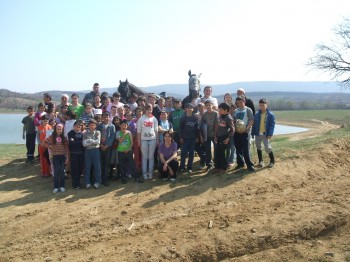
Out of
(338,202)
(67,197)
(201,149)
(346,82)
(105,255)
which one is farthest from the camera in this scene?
(346,82)

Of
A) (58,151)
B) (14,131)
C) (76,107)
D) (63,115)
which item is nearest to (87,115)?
(76,107)

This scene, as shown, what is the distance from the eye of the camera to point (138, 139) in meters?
8.22

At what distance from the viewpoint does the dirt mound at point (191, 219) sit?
17.5 ft

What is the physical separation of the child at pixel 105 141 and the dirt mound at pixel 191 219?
0.48 metres

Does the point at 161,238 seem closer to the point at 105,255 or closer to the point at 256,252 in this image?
the point at 105,255

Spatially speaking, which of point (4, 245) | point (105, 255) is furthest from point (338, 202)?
point (4, 245)

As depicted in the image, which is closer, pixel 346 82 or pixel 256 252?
pixel 256 252

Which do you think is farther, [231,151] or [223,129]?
[231,151]

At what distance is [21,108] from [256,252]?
8803cm

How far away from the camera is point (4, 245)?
5680mm

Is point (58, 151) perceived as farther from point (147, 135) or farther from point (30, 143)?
point (30, 143)

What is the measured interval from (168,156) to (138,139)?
89 centimetres

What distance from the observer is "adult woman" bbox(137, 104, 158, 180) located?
8.10 m

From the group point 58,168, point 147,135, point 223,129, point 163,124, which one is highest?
point 163,124
